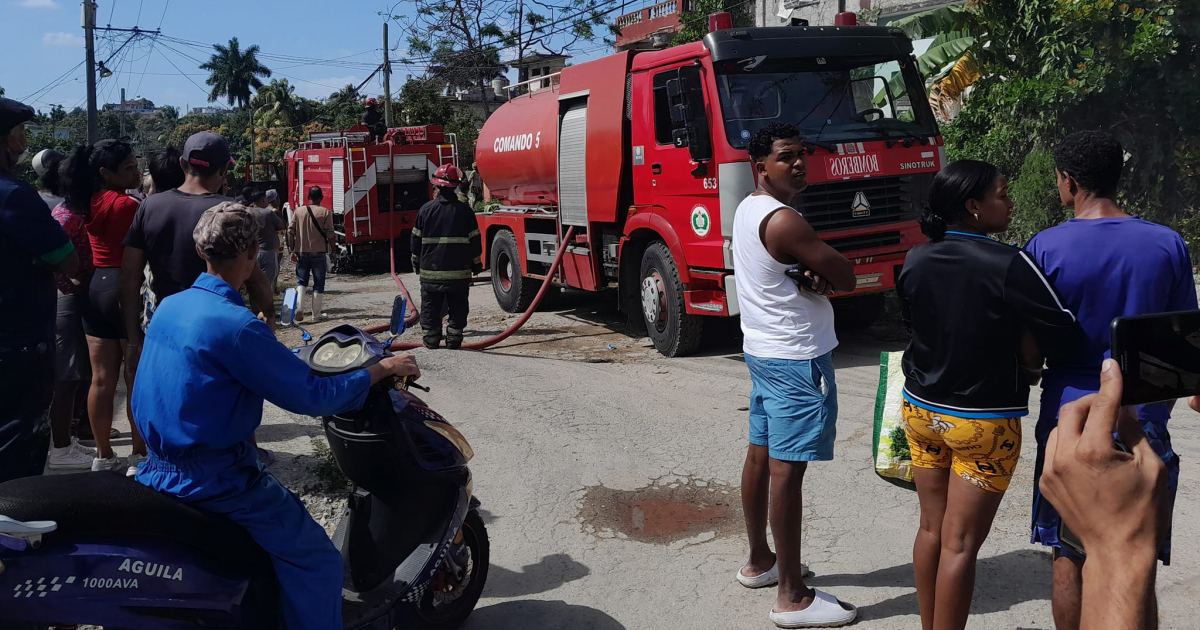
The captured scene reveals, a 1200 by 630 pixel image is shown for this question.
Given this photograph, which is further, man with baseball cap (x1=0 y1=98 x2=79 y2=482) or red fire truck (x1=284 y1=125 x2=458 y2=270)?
red fire truck (x1=284 y1=125 x2=458 y2=270)

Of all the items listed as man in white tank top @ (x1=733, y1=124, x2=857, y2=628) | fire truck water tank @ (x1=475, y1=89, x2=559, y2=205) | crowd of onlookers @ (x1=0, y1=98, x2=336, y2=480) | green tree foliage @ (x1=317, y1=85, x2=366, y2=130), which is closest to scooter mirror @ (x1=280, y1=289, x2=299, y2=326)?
crowd of onlookers @ (x1=0, y1=98, x2=336, y2=480)

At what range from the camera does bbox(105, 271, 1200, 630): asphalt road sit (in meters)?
3.89

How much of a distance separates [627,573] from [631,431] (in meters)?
2.21

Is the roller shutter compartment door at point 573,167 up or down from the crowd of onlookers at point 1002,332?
up

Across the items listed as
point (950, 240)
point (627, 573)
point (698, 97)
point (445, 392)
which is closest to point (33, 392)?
point (627, 573)

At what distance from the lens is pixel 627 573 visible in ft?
14.0

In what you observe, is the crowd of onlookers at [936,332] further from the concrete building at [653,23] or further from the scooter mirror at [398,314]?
the concrete building at [653,23]

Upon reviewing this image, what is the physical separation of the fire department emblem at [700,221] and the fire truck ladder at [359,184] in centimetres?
1059

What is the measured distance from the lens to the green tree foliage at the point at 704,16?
77.2 feet

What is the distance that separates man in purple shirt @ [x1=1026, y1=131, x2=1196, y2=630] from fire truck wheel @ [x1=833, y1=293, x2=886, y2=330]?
21.6 feet

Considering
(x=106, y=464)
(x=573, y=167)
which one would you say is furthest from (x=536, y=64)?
(x=106, y=464)

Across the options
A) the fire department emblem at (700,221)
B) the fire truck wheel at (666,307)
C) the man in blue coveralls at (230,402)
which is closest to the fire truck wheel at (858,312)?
the fire truck wheel at (666,307)

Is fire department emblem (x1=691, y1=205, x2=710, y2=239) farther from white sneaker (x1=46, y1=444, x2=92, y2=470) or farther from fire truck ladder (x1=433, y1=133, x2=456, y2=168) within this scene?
fire truck ladder (x1=433, y1=133, x2=456, y2=168)

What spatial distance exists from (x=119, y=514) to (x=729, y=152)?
20.4 ft
